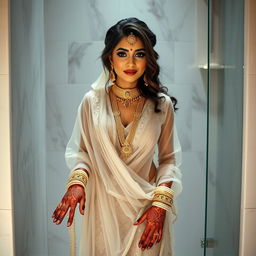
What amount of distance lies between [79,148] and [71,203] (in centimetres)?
24

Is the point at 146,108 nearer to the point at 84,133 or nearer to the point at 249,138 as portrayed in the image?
the point at 84,133

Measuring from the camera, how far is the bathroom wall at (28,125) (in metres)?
1.58

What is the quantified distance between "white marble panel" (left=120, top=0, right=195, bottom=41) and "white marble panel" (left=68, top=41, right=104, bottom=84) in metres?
0.22

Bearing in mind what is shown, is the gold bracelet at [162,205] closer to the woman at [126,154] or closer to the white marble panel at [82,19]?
the woman at [126,154]

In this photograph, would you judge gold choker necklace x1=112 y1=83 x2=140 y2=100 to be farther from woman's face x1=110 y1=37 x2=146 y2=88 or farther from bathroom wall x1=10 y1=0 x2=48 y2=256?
bathroom wall x1=10 y1=0 x2=48 y2=256

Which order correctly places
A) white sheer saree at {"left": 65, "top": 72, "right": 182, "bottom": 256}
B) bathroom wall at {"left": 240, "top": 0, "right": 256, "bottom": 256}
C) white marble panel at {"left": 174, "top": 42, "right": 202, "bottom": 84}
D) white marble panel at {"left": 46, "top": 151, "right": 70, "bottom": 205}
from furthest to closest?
white marble panel at {"left": 174, "top": 42, "right": 202, "bottom": 84}
white marble panel at {"left": 46, "top": 151, "right": 70, "bottom": 205}
white sheer saree at {"left": 65, "top": 72, "right": 182, "bottom": 256}
bathroom wall at {"left": 240, "top": 0, "right": 256, "bottom": 256}

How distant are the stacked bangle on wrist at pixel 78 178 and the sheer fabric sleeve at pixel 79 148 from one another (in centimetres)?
3

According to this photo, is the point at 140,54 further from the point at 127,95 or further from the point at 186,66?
the point at 186,66

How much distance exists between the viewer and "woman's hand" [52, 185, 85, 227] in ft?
4.91

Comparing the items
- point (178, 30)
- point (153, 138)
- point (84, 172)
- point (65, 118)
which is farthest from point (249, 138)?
point (65, 118)

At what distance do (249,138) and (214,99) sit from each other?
20 cm

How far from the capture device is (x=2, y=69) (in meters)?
1.50

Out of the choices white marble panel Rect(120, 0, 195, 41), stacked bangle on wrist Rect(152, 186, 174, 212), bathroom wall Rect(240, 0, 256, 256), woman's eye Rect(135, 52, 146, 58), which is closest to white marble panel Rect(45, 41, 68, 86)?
white marble panel Rect(120, 0, 195, 41)

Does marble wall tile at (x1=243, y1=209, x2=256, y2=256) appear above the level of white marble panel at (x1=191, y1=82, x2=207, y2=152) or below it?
below
